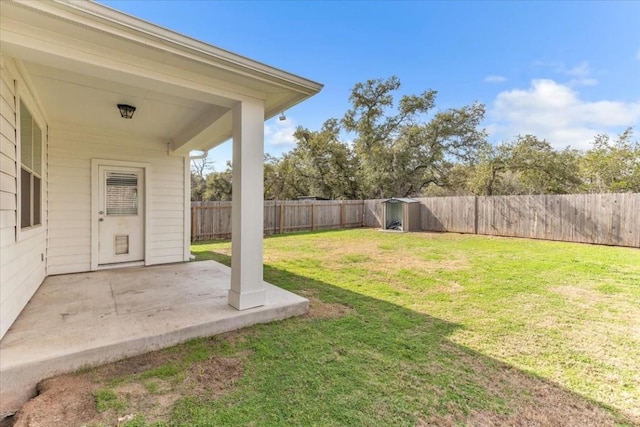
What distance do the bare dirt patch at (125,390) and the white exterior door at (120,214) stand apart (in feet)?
11.3

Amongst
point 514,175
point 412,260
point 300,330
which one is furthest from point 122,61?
point 514,175

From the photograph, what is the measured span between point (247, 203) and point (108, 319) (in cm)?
167

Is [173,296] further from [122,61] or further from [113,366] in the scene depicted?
[122,61]

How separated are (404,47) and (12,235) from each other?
12819 mm

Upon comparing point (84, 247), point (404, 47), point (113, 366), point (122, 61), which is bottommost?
point (113, 366)

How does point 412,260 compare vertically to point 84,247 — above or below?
below

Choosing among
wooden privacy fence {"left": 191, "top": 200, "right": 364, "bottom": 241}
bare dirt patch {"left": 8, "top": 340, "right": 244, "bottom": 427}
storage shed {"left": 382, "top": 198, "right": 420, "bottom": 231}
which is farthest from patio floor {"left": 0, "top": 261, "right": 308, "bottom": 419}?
storage shed {"left": 382, "top": 198, "right": 420, "bottom": 231}

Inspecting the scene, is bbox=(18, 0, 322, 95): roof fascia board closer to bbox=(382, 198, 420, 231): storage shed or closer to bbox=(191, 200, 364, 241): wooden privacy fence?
bbox=(191, 200, 364, 241): wooden privacy fence

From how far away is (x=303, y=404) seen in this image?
177 cm

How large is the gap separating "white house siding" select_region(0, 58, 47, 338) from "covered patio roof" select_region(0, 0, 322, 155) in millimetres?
258

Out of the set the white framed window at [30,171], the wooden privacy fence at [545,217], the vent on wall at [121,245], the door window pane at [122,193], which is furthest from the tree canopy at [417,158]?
the white framed window at [30,171]

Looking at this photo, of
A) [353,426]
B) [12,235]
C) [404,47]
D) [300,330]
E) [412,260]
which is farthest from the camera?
[404,47]

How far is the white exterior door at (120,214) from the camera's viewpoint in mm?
4879

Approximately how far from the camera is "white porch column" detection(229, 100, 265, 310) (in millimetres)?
2977
